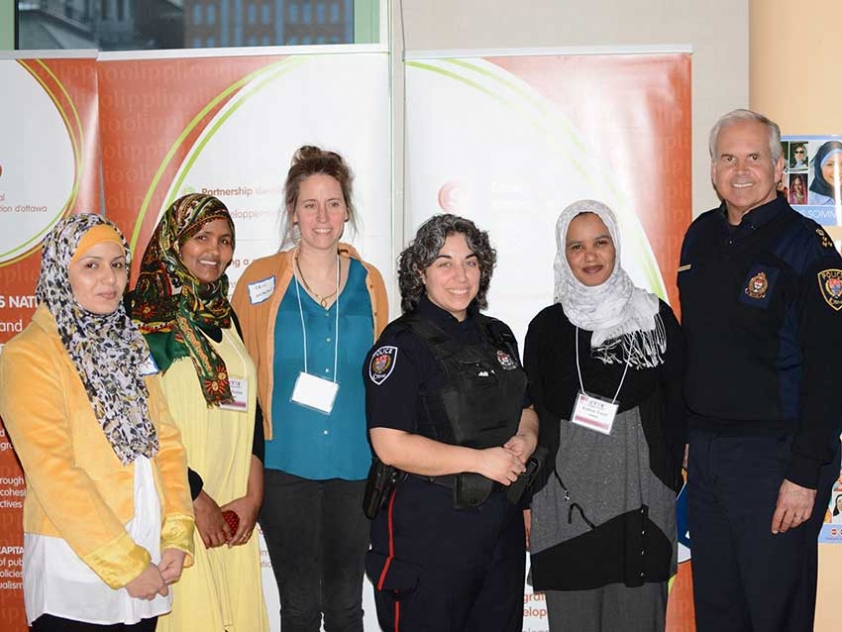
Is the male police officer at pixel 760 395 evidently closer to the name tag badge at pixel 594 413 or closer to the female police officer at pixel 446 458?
the name tag badge at pixel 594 413

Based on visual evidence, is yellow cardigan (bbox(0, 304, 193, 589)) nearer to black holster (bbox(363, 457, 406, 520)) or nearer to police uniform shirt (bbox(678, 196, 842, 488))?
black holster (bbox(363, 457, 406, 520))

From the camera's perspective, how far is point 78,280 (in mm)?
2180

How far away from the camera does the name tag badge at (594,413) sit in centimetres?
264

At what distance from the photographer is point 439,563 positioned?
2406 millimetres

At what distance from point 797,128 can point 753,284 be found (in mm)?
1102

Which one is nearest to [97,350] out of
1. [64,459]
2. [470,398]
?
[64,459]

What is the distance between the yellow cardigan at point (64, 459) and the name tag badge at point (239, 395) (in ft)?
1.58

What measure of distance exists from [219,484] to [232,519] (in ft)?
0.38

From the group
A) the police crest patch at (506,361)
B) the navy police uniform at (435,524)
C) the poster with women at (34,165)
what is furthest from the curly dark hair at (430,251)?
the poster with women at (34,165)

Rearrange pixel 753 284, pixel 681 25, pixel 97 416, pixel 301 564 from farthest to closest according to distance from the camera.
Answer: pixel 681 25 < pixel 301 564 < pixel 753 284 < pixel 97 416

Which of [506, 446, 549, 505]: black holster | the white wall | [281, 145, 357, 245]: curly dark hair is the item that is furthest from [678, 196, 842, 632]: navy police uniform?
the white wall

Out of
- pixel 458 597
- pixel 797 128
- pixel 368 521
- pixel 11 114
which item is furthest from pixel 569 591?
pixel 11 114

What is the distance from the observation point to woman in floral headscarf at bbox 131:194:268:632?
253 centimetres

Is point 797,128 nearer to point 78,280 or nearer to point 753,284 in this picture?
point 753,284
